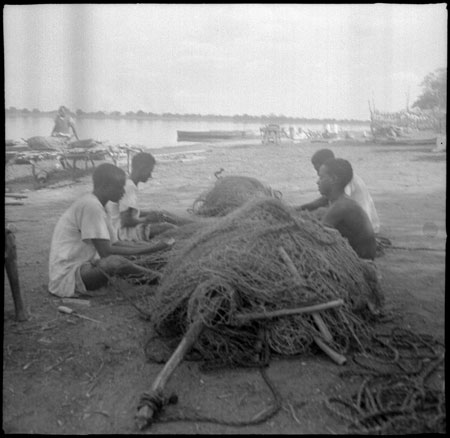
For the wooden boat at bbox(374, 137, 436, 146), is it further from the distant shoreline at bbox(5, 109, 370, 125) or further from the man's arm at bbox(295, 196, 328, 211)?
the man's arm at bbox(295, 196, 328, 211)

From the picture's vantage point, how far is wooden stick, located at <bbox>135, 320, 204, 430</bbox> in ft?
9.30

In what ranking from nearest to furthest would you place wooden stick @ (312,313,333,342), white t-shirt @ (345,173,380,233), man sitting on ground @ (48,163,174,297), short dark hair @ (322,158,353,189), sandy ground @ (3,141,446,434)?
sandy ground @ (3,141,446,434) < wooden stick @ (312,313,333,342) < man sitting on ground @ (48,163,174,297) < short dark hair @ (322,158,353,189) < white t-shirt @ (345,173,380,233)

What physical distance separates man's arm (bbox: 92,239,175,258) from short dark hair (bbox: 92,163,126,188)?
555 millimetres

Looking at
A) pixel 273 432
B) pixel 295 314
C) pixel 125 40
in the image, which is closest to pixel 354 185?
pixel 295 314

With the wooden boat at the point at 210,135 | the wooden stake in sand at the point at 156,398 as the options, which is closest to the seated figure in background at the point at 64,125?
the wooden boat at the point at 210,135

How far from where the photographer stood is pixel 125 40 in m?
4.39

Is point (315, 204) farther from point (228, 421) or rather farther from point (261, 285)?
point (228, 421)

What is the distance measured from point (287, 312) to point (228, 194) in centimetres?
218

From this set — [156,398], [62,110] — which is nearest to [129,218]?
[62,110]

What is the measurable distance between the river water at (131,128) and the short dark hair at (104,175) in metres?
0.39

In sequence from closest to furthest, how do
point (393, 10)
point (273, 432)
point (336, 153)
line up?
point (273, 432), point (393, 10), point (336, 153)

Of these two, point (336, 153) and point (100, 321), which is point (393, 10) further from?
point (100, 321)

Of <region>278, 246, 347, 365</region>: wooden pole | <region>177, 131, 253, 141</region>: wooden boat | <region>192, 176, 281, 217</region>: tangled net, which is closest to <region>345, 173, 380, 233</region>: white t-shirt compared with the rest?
<region>192, 176, 281, 217</region>: tangled net

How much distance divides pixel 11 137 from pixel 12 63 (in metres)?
0.73
